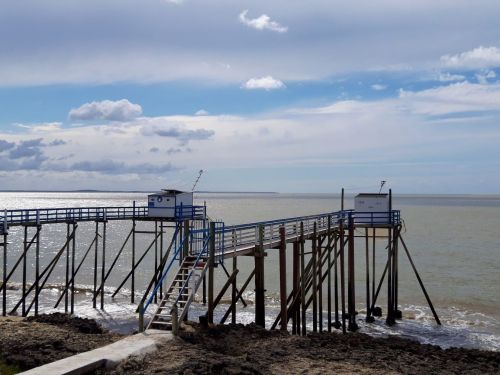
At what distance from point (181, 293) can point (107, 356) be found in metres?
3.74

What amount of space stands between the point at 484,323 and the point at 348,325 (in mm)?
8010

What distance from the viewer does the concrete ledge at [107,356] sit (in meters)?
10.8

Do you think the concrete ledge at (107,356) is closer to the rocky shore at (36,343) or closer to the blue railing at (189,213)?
the rocky shore at (36,343)

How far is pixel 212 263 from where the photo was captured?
53.7 feet

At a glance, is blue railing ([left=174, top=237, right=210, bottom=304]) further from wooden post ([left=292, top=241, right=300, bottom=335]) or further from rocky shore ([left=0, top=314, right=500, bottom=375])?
wooden post ([left=292, top=241, right=300, bottom=335])

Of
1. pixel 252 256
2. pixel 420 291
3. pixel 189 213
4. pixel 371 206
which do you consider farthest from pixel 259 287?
pixel 420 291

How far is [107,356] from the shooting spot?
11.8 meters

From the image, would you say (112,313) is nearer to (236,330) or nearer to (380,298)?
(236,330)

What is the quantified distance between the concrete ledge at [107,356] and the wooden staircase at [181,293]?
0.62m

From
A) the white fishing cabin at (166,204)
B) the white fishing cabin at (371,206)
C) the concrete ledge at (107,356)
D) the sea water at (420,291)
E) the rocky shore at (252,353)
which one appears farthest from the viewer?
the white fishing cabin at (166,204)

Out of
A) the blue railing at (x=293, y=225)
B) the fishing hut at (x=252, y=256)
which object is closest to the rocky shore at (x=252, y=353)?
the fishing hut at (x=252, y=256)

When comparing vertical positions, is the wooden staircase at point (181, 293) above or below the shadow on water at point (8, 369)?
above

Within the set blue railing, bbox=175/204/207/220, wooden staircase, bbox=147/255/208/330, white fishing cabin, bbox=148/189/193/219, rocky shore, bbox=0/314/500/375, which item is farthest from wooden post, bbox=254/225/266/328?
white fishing cabin, bbox=148/189/193/219

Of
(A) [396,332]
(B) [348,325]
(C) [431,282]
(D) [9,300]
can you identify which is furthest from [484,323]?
(D) [9,300]
